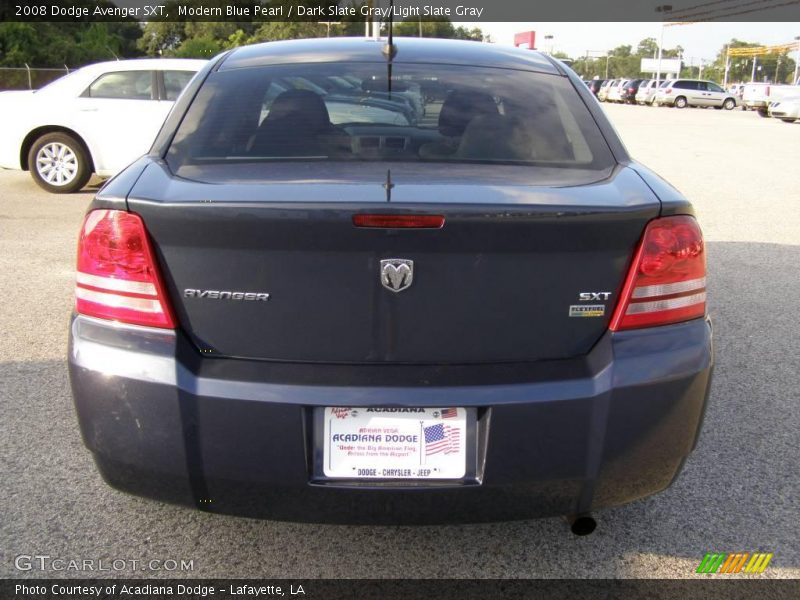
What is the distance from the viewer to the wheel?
30.8ft

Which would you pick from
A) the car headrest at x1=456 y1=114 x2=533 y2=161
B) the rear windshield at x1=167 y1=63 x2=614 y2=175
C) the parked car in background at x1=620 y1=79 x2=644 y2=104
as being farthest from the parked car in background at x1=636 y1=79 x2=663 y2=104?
the car headrest at x1=456 y1=114 x2=533 y2=161

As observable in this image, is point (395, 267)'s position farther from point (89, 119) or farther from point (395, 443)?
point (89, 119)

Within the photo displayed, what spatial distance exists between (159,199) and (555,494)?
4.39 feet

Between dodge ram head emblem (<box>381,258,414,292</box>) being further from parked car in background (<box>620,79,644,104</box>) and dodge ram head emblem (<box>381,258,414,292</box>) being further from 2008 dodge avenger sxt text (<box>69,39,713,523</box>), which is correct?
parked car in background (<box>620,79,644,104</box>)

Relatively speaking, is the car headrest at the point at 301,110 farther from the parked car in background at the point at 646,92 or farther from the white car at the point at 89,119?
the parked car in background at the point at 646,92

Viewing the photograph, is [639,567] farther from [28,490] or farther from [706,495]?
[28,490]

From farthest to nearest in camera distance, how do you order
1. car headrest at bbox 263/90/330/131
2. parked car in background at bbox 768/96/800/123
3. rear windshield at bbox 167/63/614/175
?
parked car in background at bbox 768/96/800/123, car headrest at bbox 263/90/330/131, rear windshield at bbox 167/63/614/175

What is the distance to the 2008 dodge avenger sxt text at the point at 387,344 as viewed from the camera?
210cm

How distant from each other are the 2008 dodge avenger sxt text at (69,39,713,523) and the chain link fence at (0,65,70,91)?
32.4 metres

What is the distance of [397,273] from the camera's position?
2.09m

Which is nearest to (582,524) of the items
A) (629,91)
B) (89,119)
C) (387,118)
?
(387,118)

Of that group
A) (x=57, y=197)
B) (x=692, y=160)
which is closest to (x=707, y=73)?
(x=692, y=160)

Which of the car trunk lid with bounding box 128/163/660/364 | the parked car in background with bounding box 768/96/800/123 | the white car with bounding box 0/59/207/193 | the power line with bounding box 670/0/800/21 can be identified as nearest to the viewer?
the car trunk lid with bounding box 128/163/660/364

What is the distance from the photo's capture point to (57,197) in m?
9.37
